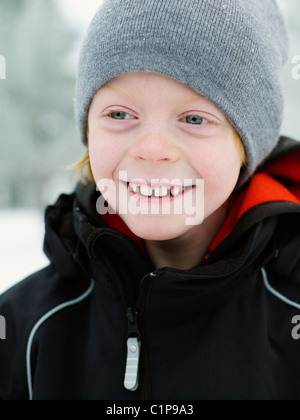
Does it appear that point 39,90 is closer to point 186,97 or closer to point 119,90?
point 119,90

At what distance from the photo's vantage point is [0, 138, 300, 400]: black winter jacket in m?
1.33

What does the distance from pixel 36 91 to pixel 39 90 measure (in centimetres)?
6

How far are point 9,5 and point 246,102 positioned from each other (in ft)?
29.6

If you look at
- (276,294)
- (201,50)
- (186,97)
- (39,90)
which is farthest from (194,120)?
(39,90)

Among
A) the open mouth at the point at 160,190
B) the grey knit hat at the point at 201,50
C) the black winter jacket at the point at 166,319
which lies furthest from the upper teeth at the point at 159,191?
the grey knit hat at the point at 201,50

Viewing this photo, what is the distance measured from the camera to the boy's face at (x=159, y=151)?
124cm

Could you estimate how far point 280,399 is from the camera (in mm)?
1324

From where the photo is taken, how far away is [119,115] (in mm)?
1356

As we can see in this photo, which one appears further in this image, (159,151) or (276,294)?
(276,294)

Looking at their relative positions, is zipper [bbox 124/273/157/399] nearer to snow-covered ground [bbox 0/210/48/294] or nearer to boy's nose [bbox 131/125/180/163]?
boy's nose [bbox 131/125/180/163]

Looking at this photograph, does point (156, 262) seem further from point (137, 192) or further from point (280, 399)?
point (280, 399)

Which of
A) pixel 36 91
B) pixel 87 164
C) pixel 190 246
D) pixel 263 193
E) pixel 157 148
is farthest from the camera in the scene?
pixel 36 91

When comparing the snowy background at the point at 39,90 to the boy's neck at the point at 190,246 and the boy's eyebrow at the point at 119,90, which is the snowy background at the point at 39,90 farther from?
the boy's eyebrow at the point at 119,90

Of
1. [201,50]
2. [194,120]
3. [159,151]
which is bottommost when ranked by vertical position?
[159,151]
